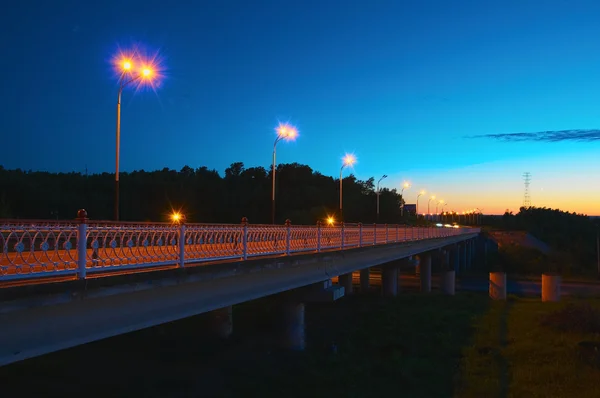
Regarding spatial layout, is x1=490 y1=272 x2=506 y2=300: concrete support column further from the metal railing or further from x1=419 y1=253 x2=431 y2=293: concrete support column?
the metal railing

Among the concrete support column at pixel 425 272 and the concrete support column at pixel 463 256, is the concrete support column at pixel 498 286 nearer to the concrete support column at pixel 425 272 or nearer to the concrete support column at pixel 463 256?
the concrete support column at pixel 425 272

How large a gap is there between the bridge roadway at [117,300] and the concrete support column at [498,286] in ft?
115

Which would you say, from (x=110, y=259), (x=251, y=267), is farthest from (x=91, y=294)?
(x=251, y=267)

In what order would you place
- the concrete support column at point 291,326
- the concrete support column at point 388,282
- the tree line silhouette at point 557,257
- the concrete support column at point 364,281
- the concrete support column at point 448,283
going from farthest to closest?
the tree line silhouette at point 557,257, the concrete support column at point 448,283, the concrete support column at point 364,281, the concrete support column at point 388,282, the concrete support column at point 291,326

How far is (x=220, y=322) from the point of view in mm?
24891

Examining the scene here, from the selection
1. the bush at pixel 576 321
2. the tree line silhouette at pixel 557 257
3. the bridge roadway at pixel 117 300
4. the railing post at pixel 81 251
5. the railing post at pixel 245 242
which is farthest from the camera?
the tree line silhouette at pixel 557 257

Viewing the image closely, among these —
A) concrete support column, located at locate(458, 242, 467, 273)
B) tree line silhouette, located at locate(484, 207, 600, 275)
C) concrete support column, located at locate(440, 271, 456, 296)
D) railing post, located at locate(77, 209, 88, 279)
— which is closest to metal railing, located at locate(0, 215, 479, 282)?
railing post, located at locate(77, 209, 88, 279)

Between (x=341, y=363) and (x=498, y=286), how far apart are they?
102 ft

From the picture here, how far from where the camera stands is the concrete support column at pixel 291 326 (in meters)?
21.1

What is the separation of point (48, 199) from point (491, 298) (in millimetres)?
37911

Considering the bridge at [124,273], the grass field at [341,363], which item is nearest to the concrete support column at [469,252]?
the grass field at [341,363]

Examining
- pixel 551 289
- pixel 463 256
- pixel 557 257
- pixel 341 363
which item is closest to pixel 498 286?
pixel 551 289

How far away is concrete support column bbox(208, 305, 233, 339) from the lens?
24.5 m

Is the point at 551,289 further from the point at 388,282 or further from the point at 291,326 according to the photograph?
the point at 291,326
